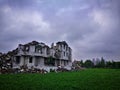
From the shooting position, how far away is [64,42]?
5731cm

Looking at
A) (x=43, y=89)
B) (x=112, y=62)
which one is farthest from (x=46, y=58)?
(x=112, y=62)

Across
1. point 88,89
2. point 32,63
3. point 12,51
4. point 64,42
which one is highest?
point 64,42

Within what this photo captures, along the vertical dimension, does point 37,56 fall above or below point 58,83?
above

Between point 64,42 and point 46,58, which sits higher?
point 64,42

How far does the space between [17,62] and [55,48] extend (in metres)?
12.7

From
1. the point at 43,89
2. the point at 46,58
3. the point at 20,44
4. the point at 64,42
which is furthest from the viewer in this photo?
the point at 64,42

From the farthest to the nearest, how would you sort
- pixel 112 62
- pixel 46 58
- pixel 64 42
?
pixel 112 62
pixel 64 42
pixel 46 58

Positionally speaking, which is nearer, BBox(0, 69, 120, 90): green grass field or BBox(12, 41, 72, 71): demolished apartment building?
BBox(0, 69, 120, 90): green grass field

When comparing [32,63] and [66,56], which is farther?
[66,56]

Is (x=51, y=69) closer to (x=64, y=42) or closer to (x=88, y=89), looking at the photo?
(x=64, y=42)

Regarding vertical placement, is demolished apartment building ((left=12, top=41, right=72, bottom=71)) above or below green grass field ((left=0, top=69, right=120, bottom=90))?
above

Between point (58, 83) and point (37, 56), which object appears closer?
point (58, 83)

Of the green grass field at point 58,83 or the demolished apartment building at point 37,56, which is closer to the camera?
the green grass field at point 58,83

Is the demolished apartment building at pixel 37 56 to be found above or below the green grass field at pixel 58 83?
above
